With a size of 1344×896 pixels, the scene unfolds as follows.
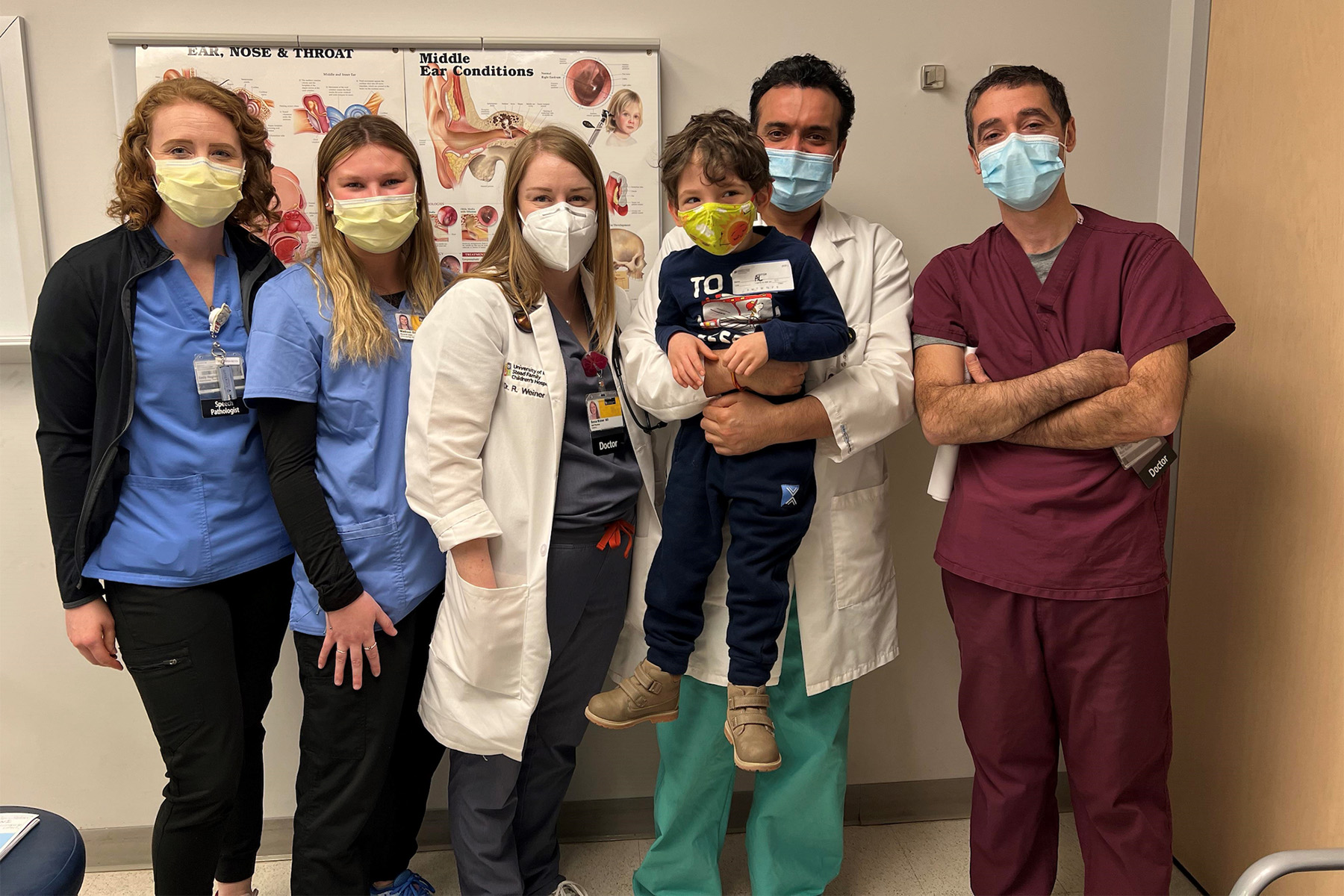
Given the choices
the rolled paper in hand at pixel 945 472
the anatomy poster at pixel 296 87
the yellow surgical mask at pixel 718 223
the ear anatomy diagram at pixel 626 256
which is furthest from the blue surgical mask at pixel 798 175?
the anatomy poster at pixel 296 87

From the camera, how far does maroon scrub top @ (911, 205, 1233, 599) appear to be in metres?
1.67

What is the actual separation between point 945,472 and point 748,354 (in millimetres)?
614

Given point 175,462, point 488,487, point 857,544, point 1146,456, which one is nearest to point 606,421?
point 488,487

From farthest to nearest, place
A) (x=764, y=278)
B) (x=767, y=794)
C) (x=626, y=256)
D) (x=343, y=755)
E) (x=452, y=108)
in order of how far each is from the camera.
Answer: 1. (x=626, y=256)
2. (x=452, y=108)
3. (x=767, y=794)
4. (x=343, y=755)
5. (x=764, y=278)

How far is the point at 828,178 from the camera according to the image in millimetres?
1893

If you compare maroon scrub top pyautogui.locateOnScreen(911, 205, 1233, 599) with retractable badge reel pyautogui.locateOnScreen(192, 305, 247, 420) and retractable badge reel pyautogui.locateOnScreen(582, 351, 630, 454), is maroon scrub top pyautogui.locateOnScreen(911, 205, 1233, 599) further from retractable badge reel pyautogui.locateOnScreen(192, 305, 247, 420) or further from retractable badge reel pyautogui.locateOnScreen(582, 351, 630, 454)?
retractable badge reel pyautogui.locateOnScreen(192, 305, 247, 420)

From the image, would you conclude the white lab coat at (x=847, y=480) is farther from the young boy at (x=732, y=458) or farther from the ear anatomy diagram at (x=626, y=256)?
the ear anatomy diagram at (x=626, y=256)


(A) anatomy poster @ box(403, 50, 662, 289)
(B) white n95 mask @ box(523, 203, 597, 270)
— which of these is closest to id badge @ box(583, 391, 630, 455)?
(B) white n95 mask @ box(523, 203, 597, 270)

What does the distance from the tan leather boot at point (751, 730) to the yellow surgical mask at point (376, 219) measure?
1.12 metres

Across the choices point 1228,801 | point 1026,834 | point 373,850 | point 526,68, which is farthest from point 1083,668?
point 526,68

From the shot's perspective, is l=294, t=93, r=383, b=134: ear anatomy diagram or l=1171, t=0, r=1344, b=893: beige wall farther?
l=294, t=93, r=383, b=134: ear anatomy diagram

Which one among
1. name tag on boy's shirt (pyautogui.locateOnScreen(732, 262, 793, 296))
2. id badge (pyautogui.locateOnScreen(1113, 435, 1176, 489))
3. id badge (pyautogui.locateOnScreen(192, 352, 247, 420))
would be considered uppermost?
name tag on boy's shirt (pyautogui.locateOnScreen(732, 262, 793, 296))

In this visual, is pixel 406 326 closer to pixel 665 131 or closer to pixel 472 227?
pixel 472 227

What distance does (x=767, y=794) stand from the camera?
203 cm
